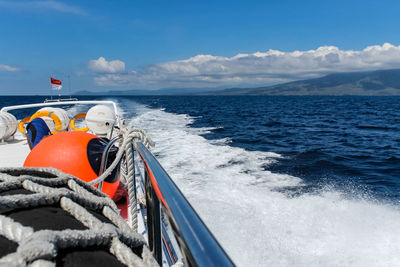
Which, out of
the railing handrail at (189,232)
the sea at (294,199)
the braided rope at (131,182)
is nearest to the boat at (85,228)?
the railing handrail at (189,232)

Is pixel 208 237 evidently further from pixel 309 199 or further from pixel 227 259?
pixel 309 199

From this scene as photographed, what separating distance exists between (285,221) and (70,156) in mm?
3124

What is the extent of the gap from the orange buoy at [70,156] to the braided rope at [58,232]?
5.12ft

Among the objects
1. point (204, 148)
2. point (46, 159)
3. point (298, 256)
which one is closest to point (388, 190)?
point (298, 256)

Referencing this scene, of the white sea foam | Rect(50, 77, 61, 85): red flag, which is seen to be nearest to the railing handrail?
the white sea foam

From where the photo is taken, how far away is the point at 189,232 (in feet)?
2.32

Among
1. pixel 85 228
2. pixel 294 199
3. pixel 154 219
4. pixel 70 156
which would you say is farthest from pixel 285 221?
pixel 85 228

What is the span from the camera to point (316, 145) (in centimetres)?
1112

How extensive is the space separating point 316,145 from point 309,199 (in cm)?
664

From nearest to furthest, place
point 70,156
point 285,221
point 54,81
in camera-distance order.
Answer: point 70,156
point 285,221
point 54,81

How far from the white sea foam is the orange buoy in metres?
1.87

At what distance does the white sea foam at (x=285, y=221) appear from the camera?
A: 134 inches

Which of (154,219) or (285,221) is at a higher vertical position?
(154,219)

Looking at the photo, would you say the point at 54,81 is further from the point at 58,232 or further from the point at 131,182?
the point at 58,232
